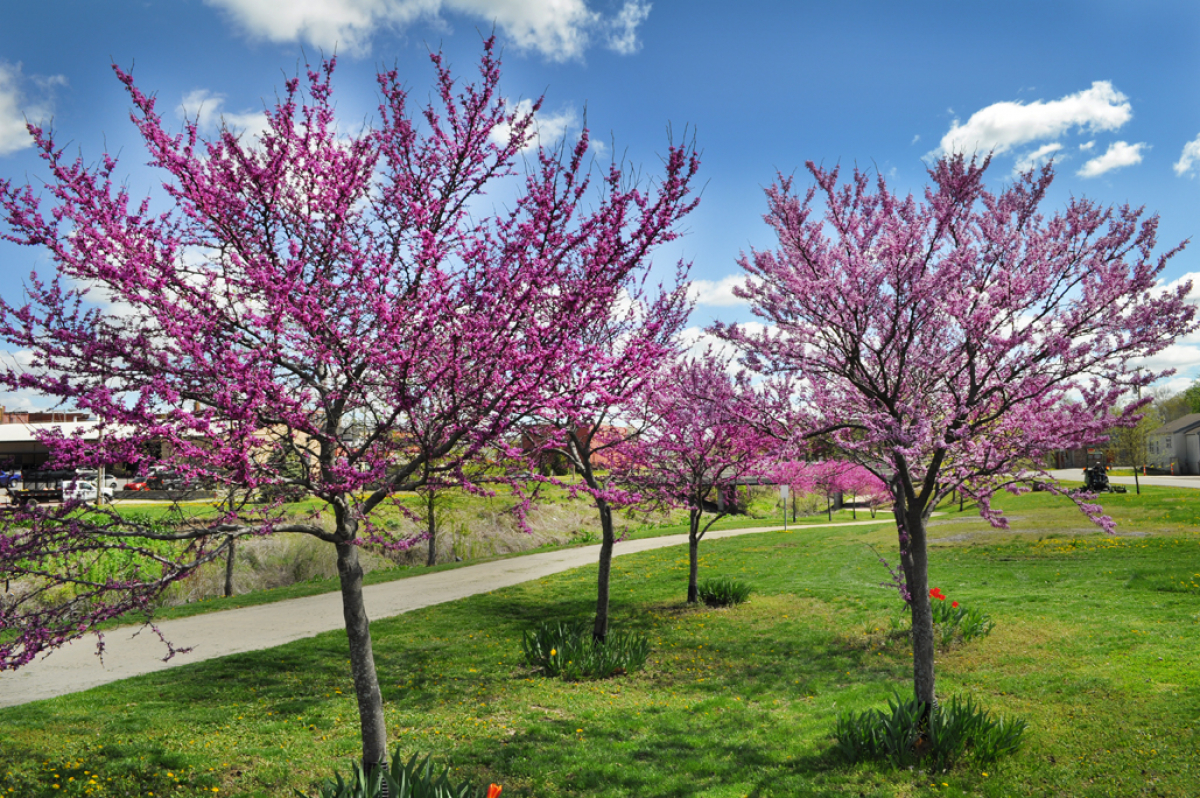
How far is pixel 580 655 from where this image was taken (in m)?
10.1

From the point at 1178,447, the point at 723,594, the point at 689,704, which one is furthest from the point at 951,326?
the point at 1178,447

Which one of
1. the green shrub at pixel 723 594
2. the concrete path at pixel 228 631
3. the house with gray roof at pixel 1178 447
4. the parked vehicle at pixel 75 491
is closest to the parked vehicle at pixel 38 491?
the parked vehicle at pixel 75 491

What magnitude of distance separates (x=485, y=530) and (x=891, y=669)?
1815 centimetres

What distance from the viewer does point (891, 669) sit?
9.84 meters

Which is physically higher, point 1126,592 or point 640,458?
point 640,458

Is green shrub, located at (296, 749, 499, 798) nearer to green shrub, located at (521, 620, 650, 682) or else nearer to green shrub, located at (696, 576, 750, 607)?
green shrub, located at (521, 620, 650, 682)

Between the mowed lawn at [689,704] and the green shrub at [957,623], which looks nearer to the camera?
the mowed lawn at [689,704]

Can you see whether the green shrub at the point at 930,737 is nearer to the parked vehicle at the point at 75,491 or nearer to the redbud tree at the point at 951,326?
the redbud tree at the point at 951,326

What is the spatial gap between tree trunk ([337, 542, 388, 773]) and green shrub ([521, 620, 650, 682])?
15.2 feet

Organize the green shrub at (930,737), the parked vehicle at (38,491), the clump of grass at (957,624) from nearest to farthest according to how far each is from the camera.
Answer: the parked vehicle at (38,491) < the green shrub at (930,737) < the clump of grass at (957,624)

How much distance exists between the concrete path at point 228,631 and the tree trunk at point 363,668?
201cm

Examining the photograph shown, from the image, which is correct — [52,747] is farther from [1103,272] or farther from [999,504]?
[999,504]

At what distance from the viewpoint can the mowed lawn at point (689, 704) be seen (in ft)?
21.1

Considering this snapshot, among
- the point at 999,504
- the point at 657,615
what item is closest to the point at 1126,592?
the point at 657,615
